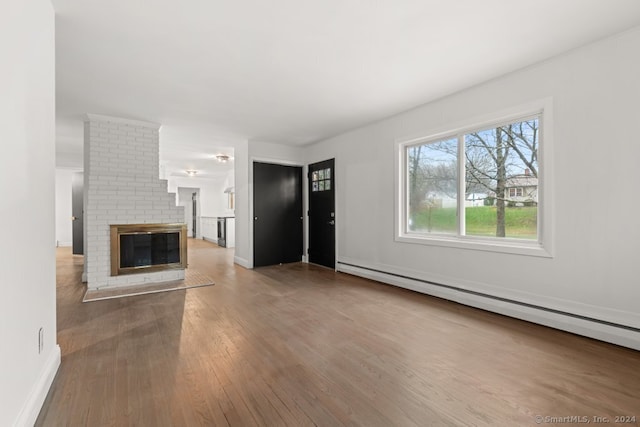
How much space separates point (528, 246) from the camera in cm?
295

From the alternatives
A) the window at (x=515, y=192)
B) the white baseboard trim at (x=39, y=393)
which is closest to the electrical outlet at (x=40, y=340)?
the white baseboard trim at (x=39, y=393)

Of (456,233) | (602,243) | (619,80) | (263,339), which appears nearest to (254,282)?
(263,339)

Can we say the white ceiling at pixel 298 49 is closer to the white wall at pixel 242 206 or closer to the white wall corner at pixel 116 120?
the white wall corner at pixel 116 120

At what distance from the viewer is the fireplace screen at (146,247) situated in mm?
4273

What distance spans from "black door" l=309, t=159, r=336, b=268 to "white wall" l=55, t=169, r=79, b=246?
26.1 feet

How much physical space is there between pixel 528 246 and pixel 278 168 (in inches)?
176

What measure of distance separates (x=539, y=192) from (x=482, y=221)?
0.67 metres

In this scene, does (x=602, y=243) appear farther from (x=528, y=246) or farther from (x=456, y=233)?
(x=456, y=233)

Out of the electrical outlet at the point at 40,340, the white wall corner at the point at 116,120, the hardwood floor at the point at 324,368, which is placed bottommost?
the hardwood floor at the point at 324,368

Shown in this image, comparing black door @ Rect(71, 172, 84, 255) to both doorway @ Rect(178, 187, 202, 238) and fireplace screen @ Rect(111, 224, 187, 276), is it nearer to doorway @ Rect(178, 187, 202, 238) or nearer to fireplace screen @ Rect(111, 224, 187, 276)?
fireplace screen @ Rect(111, 224, 187, 276)

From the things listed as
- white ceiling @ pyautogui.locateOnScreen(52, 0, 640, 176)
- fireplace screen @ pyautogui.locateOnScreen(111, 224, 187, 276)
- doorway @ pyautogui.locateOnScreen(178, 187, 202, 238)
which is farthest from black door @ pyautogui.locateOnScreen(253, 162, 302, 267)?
doorway @ pyautogui.locateOnScreen(178, 187, 202, 238)

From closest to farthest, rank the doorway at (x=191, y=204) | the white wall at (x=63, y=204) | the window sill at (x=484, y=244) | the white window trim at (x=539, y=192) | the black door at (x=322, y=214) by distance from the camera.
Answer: the white window trim at (x=539, y=192) → the window sill at (x=484, y=244) → the black door at (x=322, y=214) → the white wall at (x=63, y=204) → the doorway at (x=191, y=204)

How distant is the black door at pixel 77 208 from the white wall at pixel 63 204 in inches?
97.1

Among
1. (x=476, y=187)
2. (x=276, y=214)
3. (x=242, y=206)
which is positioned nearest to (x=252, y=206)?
(x=242, y=206)
